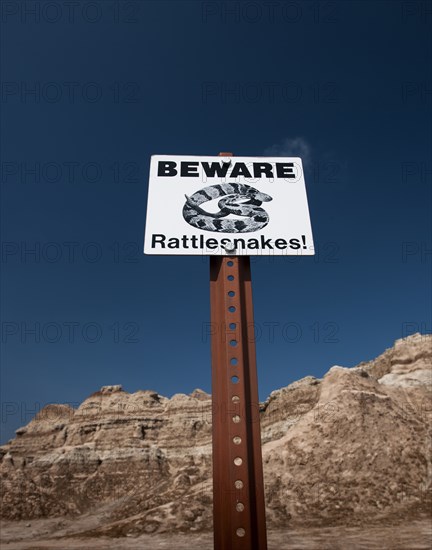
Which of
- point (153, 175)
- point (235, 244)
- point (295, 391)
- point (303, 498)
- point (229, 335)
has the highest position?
point (295, 391)

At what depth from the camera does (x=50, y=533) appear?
159 feet

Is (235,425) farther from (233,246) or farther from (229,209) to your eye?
(229,209)

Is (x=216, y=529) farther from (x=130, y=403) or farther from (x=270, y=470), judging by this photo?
(x=130, y=403)

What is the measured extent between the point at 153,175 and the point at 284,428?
2435 inches

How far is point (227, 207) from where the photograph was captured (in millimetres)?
6828

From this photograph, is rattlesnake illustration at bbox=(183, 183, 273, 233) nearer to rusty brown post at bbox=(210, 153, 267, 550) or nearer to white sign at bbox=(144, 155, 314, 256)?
white sign at bbox=(144, 155, 314, 256)

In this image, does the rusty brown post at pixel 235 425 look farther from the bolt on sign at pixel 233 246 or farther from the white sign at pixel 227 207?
the white sign at pixel 227 207

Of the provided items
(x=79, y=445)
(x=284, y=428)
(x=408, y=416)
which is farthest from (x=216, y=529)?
(x=79, y=445)

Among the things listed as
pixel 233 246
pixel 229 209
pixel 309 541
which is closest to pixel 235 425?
pixel 233 246

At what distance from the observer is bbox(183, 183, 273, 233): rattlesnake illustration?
6609 millimetres

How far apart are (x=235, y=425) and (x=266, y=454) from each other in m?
45.6

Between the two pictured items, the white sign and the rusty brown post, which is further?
the white sign

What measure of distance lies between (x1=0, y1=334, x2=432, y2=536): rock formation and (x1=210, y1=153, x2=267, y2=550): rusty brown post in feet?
118

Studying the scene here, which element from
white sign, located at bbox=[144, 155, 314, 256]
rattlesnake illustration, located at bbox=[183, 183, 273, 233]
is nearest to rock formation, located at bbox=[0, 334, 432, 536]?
white sign, located at bbox=[144, 155, 314, 256]
